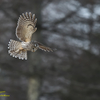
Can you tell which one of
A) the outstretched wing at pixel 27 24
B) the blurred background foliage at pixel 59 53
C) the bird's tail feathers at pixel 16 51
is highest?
the blurred background foliage at pixel 59 53

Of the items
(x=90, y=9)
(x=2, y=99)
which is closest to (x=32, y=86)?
(x=2, y=99)

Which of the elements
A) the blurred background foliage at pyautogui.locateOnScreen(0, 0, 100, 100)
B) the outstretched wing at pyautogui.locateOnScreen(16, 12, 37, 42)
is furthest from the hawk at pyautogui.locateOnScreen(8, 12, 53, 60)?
the blurred background foliage at pyautogui.locateOnScreen(0, 0, 100, 100)

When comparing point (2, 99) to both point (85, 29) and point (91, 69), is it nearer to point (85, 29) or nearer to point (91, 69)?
point (91, 69)

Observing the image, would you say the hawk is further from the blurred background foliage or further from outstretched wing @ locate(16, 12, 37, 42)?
the blurred background foliage

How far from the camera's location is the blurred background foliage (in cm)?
223

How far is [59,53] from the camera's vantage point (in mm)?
2479

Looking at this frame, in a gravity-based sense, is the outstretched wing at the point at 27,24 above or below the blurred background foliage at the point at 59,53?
below

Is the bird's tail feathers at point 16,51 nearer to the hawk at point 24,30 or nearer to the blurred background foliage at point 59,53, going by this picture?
the hawk at point 24,30

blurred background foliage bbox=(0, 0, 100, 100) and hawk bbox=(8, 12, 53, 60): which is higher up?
blurred background foliage bbox=(0, 0, 100, 100)

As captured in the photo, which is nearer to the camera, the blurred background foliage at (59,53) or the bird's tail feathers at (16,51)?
the bird's tail feathers at (16,51)

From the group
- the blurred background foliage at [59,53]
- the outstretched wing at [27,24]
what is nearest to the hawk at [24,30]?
the outstretched wing at [27,24]

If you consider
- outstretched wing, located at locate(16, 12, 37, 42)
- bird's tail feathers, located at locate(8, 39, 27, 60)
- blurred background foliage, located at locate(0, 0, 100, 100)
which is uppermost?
blurred background foliage, located at locate(0, 0, 100, 100)

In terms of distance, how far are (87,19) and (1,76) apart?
63.3 inches

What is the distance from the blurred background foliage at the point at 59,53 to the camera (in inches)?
87.7
